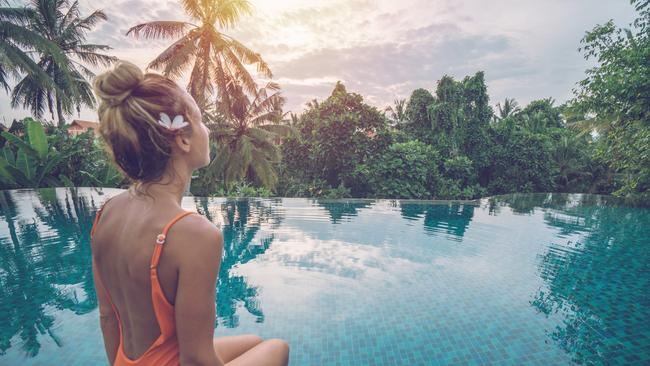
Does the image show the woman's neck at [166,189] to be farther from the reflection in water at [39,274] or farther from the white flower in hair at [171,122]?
the reflection in water at [39,274]

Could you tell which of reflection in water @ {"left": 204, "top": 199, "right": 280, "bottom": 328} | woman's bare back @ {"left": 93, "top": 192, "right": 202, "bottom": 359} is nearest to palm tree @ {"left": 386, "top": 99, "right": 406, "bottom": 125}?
reflection in water @ {"left": 204, "top": 199, "right": 280, "bottom": 328}

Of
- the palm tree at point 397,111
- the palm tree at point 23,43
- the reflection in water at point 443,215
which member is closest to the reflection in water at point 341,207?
the reflection in water at point 443,215

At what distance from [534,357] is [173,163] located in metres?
3.35

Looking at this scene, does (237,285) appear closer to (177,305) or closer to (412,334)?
(412,334)

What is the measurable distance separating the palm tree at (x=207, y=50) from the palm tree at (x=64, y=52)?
320 inches

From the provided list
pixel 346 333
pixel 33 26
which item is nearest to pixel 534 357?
pixel 346 333

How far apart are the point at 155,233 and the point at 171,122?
316 millimetres

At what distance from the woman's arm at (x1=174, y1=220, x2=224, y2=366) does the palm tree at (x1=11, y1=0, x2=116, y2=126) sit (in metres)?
19.4

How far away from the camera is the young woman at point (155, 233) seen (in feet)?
2.72

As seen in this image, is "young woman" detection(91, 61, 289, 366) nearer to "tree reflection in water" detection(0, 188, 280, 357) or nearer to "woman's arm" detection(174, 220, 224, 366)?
"woman's arm" detection(174, 220, 224, 366)

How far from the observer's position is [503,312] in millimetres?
3611

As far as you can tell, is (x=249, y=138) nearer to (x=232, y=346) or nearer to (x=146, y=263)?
(x=232, y=346)

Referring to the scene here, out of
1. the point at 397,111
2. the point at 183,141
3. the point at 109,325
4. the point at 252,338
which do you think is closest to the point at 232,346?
the point at 252,338

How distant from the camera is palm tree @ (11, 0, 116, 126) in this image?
16102 mm
